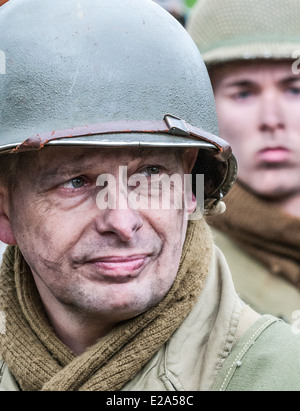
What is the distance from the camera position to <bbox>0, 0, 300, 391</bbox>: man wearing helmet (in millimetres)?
2969

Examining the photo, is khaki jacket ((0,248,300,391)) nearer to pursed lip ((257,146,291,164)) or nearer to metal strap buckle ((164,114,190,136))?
metal strap buckle ((164,114,190,136))

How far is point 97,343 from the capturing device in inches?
121

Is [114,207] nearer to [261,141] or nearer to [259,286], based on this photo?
[261,141]

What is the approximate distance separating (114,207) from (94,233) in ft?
0.39

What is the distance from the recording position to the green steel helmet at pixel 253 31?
5129mm

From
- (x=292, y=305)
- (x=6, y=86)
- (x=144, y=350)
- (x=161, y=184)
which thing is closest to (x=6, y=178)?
(x=6, y=86)

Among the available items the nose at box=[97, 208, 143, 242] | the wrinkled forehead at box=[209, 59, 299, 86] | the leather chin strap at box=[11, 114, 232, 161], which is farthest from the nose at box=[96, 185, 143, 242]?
the wrinkled forehead at box=[209, 59, 299, 86]

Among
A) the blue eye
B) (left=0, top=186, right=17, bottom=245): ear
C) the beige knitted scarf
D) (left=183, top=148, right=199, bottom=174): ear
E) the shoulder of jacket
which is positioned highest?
(left=183, top=148, right=199, bottom=174): ear

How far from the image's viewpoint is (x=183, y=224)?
10.5 ft

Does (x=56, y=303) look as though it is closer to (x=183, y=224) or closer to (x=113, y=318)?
(x=113, y=318)

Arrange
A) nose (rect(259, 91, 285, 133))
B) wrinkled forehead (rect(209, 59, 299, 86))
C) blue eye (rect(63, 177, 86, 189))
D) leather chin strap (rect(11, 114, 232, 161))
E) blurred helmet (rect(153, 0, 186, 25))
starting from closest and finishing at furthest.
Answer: leather chin strap (rect(11, 114, 232, 161)) < blue eye (rect(63, 177, 86, 189)) < nose (rect(259, 91, 285, 133)) < wrinkled forehead (rect(209, 59, 299, 86)) < blurred helmet (rect(153, 0, 186, 25))

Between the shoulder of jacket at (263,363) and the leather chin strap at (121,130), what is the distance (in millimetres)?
728

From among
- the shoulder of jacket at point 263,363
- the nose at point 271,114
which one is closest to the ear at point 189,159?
the shoulder of jacket at point 263,363

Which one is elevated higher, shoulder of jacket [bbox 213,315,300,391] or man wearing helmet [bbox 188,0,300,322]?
man wearing helmet [bbox 188,0,300,322]
